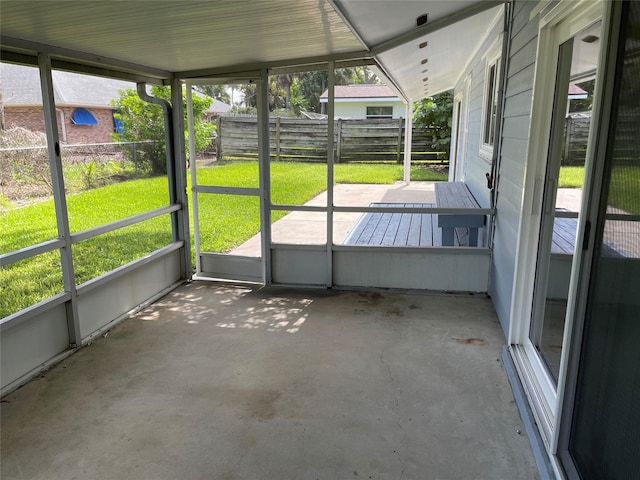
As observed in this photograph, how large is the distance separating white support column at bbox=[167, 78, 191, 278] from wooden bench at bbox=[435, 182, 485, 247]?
2.53m

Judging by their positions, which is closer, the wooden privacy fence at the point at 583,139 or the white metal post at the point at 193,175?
the wooden privacy fence at the point at 583,139

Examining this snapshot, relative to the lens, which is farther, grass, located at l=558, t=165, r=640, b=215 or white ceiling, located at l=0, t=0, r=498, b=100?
white ceiling, located at l=0, t=0, r=498, b=100

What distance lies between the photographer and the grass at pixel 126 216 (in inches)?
124

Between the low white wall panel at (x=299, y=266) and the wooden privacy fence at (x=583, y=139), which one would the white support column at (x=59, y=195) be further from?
the wooden privacy fence at (x=583, y=139)

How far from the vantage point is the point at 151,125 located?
4434 mm

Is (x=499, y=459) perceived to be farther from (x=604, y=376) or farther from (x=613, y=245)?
(x=613, y=245)

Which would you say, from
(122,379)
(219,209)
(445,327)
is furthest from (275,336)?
(219,209)

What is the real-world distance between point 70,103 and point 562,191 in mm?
3759

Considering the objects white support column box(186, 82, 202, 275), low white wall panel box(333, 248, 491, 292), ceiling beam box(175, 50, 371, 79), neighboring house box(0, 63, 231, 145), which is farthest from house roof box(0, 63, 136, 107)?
low white wall panel box(333, 248, 491, 292)

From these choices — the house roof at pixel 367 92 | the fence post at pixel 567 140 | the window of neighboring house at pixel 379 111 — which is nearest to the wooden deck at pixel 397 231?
the fence post at pixel 567 140

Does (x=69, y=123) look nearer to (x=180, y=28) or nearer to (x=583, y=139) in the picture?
(x=180, y=28)

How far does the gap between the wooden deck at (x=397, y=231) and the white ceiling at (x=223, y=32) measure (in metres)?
1.61

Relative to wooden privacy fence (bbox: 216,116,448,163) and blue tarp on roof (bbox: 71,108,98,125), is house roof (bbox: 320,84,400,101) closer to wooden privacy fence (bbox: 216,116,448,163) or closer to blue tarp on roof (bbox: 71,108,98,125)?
wooden privacy fence (bbox: 216,116,448,163)

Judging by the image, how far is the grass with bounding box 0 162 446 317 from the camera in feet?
10.4
